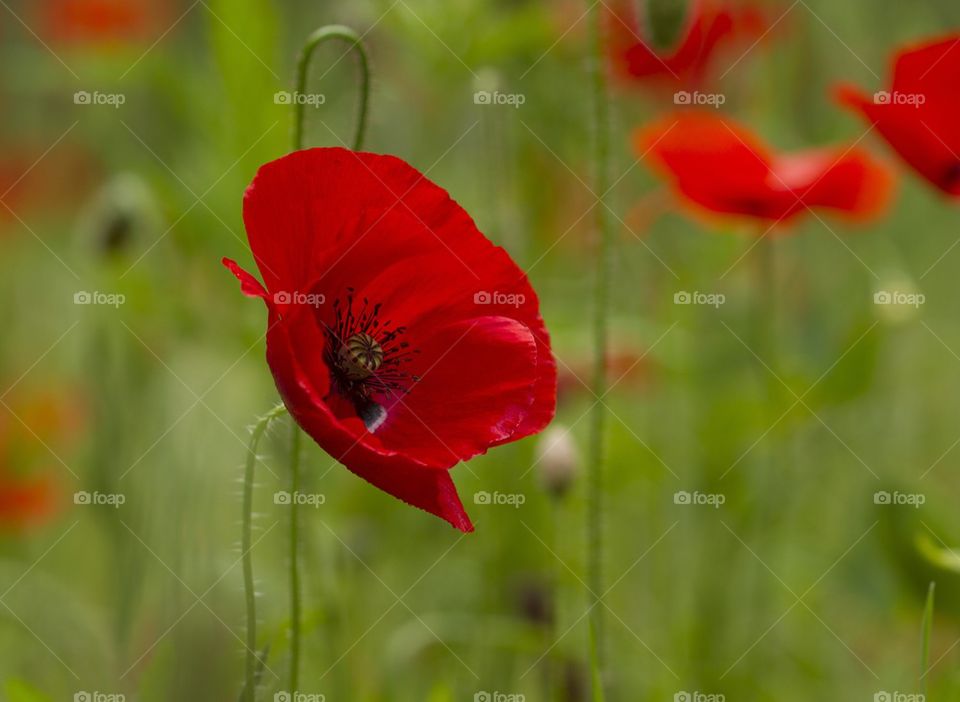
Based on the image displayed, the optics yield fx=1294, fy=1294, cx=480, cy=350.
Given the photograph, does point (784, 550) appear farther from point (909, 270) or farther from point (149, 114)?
point (149, 114)

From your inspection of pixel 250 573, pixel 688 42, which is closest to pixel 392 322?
pixel 250 573

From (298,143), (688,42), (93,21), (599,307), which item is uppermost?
(93,21)

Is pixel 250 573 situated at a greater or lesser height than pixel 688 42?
lesser

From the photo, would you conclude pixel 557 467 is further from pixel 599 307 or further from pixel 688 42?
pixel 688 42

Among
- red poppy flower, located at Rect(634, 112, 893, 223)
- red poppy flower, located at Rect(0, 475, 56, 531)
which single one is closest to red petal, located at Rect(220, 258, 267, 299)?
red poppy flower, located at Rect(634, 112, 893, 223)

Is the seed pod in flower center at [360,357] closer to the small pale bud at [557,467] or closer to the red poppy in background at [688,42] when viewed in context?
the small pale bud at [557,467]

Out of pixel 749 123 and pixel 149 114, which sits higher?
pixel 149 114

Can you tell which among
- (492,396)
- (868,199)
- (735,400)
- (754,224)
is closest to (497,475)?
(735,400)
